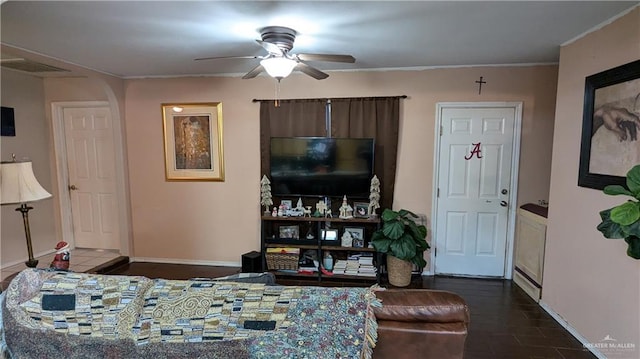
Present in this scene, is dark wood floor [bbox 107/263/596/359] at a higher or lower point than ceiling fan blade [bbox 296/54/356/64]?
lower

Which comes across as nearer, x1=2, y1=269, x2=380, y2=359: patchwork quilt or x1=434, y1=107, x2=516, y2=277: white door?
x1=2, y1=269, x2=380, y2=359: patchwork quilt

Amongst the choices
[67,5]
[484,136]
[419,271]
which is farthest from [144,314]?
[484,136]

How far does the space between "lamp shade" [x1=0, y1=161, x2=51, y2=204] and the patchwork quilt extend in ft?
2.93

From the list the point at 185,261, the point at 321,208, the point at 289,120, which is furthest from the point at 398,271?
the point at 185,261

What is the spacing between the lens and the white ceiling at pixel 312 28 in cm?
207

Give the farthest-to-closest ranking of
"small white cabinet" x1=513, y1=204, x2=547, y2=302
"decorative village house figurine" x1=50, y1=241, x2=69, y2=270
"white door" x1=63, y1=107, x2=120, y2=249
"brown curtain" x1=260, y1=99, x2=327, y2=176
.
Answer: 1. "white door" x1=63, y1=107, x2=120, y2=249
2. "brown curtain" x1=260, y1=99, x2=327, y2=176
3. "small white cabinet" x1=513, y1=204, x2=547, y2=302
4. "decorative village house figurine" x1=50, y1=241, x2=69, y2=270

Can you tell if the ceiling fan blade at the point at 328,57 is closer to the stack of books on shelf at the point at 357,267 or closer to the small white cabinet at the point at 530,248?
the stack of books on shelf at the point at 357,267

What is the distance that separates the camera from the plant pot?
3541 mm

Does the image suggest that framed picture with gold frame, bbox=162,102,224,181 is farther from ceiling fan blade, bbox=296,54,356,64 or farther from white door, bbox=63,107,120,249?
ceiling fan blade, bbox=296,54,356,64

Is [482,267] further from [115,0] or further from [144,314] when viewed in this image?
[115,0]

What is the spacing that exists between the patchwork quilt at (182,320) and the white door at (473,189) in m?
2.67

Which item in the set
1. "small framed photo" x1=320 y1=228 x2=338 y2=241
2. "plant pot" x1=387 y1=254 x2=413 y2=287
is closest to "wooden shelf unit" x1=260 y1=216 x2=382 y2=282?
"small framed photo" x1=320 y1=228 x2=338 y2=241

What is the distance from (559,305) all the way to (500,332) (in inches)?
23.3

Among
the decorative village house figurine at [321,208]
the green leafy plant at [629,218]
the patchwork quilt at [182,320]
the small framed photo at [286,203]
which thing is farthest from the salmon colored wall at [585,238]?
the small framed photo at [286,203]
